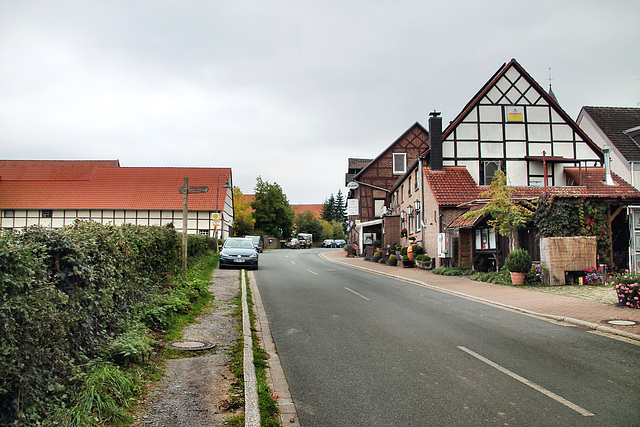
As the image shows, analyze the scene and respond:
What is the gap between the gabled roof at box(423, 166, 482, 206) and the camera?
2400 centimetres

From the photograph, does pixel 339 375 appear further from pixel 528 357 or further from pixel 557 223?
pixel 557 223

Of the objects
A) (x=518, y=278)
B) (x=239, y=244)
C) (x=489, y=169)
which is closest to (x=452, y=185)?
(x=489, y=169)

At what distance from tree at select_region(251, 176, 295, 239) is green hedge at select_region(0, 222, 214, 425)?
6755 cm

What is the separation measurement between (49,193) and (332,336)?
50.1 metres

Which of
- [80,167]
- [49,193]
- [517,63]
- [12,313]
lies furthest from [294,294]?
[80,167]

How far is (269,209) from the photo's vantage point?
7488 centimetres

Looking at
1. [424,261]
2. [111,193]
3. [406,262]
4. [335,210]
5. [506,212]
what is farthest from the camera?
[335,210]

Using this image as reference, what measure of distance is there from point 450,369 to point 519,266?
11186 millimetres

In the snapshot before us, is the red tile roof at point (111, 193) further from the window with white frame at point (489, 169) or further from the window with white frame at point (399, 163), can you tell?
the window with white frame at point (489, 169)

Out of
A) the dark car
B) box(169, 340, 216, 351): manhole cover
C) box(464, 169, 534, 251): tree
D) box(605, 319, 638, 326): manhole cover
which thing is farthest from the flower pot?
box(169, 340, 216, 351): manhole cover

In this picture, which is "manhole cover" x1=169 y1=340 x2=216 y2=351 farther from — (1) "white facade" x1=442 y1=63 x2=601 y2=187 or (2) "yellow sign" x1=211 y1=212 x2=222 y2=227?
(2) "yellow sign" x1=211 y1=212 x2=222 y2=227

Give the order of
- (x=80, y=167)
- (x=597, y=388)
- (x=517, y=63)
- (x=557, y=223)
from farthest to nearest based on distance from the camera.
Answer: (x=80, y=167), (x=517, y=63), (x=557, y=223), (x=597, y=388)

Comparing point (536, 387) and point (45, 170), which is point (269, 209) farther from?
point (536, 387)

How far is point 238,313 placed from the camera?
32.7 feet
